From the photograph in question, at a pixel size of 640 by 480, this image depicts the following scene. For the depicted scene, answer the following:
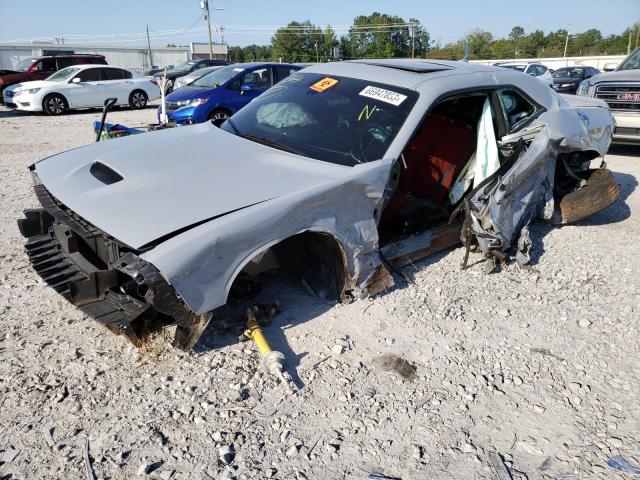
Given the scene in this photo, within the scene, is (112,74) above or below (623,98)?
above

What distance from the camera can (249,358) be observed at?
2.87 m

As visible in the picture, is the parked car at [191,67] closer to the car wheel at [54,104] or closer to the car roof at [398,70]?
the car wheel at [54,104]

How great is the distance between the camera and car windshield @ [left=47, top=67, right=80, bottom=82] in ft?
49.4

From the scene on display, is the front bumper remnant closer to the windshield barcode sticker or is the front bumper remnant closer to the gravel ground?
the gravel ground

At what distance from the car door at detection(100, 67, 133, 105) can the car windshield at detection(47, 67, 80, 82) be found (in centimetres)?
83

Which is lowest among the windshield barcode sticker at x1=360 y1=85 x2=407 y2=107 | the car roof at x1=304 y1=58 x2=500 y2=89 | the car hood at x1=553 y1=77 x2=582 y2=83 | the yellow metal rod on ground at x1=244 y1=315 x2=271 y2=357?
the yellow metal rod on ground at x1=244 y1=315 x2=271 y2=357

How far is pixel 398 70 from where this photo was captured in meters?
3.90

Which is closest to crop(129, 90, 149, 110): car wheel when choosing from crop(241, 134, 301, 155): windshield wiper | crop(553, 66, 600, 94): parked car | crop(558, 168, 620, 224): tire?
crop(553, 66, 600, 94): parked car

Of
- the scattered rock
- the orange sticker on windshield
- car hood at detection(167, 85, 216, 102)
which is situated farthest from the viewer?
car hood at detection(167, 85, 216, 102)

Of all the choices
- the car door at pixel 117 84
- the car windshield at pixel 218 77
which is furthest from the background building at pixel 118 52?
the car windshield at pixel 218 77

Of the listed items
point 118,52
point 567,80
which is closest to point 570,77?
point 567,80

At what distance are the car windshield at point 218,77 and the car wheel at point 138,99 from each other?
6.24 metres

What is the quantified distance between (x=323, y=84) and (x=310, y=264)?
1537mm

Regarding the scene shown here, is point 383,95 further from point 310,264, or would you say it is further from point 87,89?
point 87,89
